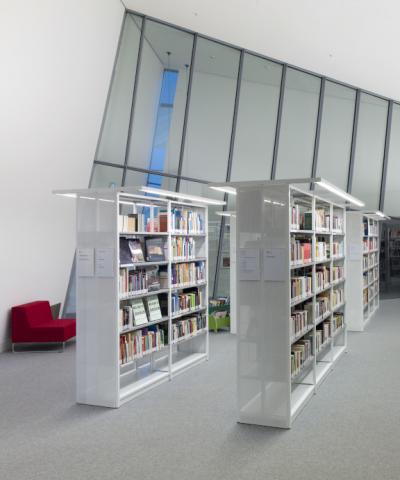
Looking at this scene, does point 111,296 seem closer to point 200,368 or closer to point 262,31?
point 200,368

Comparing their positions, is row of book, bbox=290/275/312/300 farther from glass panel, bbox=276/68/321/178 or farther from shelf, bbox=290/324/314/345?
glass panel, bbox=276/68/321/178

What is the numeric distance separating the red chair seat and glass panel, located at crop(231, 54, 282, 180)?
5.36 meters

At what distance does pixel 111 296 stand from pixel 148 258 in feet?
3.24

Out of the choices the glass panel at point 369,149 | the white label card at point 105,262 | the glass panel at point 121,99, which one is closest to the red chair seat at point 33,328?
the white label card at point 105,262

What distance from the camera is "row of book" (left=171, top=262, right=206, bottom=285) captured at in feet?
22.3

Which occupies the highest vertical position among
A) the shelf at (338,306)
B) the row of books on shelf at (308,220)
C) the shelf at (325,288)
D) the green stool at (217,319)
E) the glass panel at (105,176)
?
the glass panel at (105,176)

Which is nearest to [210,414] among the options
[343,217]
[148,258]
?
[148,258]

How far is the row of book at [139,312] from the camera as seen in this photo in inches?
223

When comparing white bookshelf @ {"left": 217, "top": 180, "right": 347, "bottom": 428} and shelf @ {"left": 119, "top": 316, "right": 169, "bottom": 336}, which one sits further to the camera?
shelf @ {"left": 119, "top": 316, "right": 169, "bottom": 336}

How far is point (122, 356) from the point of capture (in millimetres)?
5598

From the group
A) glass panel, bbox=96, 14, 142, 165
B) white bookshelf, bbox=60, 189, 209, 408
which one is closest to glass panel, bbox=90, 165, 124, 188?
glass panel, bbox=96, 14, 142, 165

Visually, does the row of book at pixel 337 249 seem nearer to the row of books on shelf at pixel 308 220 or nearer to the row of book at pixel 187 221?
the row of books on shelf at pixel 308 220

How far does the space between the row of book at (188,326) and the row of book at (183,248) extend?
0.89 meters

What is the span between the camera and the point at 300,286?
218 inches
